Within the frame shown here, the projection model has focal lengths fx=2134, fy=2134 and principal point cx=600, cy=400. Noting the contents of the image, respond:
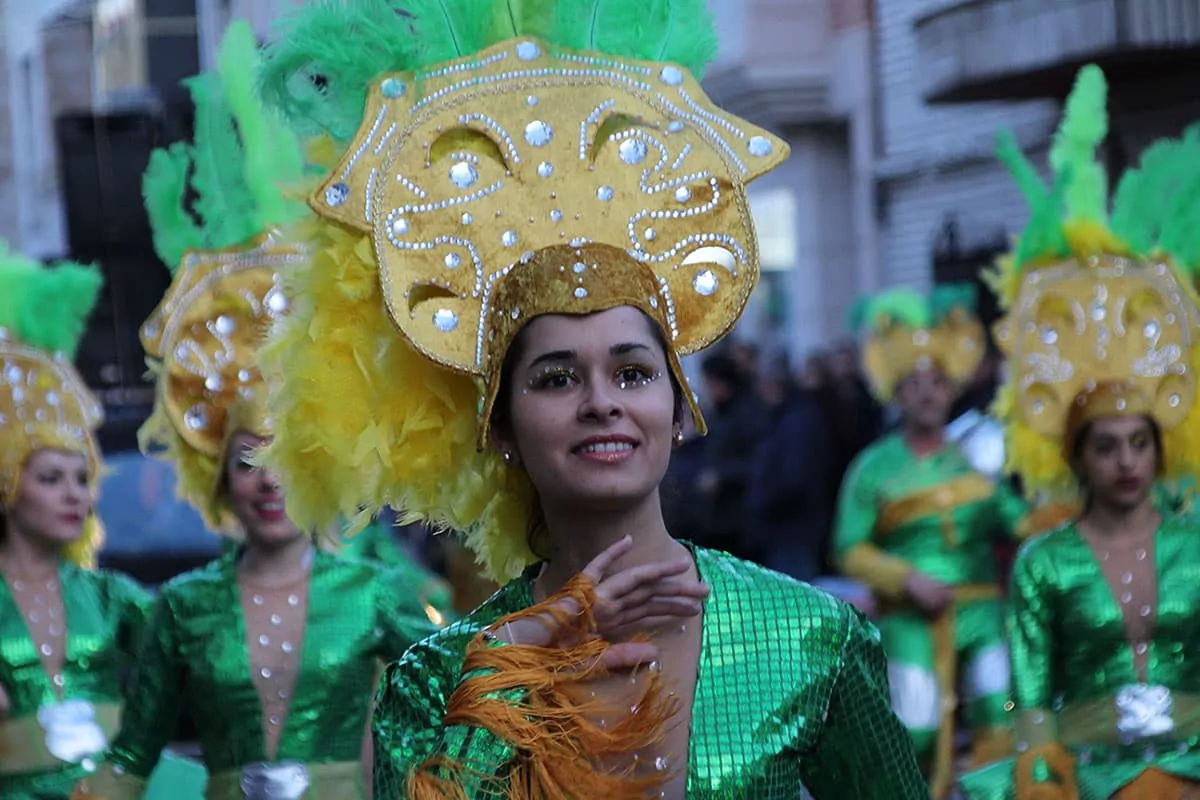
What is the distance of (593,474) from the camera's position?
2.92 meters

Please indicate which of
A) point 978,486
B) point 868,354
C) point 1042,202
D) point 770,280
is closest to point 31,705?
point 1042,202

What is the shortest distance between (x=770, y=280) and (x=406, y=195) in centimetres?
1843

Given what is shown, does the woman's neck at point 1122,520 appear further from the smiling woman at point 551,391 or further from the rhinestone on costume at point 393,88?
the rhinestone on costume at point 393,88

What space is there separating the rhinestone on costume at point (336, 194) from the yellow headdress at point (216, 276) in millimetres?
2150

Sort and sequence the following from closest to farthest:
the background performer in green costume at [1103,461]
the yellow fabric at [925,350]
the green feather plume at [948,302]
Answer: the background performer in green costume at [1103,461] → the yellow fabric at [925,350] → the green feather plume at [948,302]

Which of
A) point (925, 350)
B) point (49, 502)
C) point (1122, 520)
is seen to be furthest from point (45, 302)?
point (925, 350)

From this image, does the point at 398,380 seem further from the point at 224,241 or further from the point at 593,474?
the point at 224,241

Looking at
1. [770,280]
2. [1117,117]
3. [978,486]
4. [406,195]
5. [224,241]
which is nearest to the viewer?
[406,195]

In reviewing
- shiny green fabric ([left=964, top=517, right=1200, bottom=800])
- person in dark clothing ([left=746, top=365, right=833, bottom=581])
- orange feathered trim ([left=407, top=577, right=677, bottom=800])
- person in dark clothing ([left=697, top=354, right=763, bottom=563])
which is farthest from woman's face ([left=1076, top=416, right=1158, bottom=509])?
person in dark clothing ([left=697, top=354, right=763, bottom=563])

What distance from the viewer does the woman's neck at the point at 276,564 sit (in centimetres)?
529

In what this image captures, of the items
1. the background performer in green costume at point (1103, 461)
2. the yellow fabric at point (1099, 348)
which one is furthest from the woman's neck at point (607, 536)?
the yellow fabric at point (1099, 348)

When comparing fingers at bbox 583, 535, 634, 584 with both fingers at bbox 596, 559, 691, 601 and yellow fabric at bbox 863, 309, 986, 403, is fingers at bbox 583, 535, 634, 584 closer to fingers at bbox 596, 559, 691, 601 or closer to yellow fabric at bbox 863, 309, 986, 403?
fingers at bbox 596, 559, 691, 601

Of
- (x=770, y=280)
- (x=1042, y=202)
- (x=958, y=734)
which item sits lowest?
(x=958, y=734)

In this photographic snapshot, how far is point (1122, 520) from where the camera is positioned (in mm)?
5484
